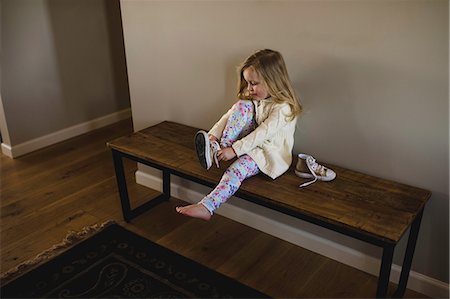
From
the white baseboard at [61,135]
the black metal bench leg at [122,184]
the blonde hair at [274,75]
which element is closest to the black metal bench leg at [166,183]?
the black metal bench leg at [122,184]

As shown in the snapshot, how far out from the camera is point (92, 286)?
194cm

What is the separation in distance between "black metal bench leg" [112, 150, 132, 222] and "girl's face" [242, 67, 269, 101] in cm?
79

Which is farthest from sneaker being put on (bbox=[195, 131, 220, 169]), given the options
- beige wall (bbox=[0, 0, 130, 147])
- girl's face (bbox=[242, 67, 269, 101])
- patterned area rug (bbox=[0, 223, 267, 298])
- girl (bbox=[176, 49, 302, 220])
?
beige wall (bbox=[0, 0, 130, 147])

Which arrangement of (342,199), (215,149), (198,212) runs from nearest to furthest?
(342,199) < (198,212) < (215,149)

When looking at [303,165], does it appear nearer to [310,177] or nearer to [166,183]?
Answer: [310,177]

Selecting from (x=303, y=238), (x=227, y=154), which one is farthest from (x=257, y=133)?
(x=303, y=238)

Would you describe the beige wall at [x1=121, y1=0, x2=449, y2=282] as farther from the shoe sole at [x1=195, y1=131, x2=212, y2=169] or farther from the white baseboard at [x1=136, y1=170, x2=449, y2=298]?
the shoe sole at [x1=195, y1=131, x2=212, y2=169]

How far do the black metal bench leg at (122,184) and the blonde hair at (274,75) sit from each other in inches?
32.7

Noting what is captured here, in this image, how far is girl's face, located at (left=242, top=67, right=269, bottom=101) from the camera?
72.4 inches

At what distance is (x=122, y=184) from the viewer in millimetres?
2373

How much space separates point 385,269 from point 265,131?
0.70 metres

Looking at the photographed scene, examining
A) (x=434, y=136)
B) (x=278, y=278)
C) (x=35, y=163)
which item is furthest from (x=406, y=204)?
(x=35, y=163)

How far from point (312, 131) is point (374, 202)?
1.52ft

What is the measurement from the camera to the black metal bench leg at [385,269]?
1.47 meters
